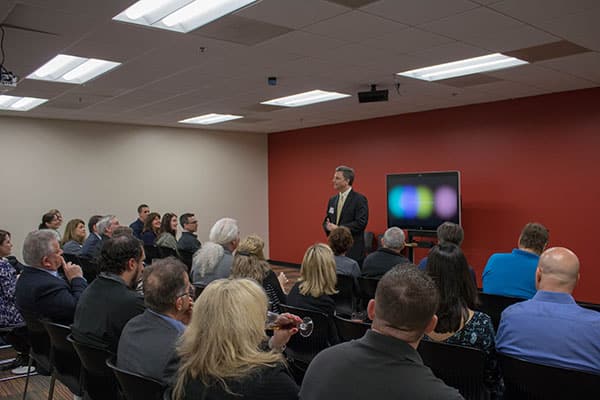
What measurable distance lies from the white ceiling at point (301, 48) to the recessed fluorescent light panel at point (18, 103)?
23cm

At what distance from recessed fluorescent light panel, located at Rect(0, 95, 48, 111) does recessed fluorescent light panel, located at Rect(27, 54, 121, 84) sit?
1.32 metres

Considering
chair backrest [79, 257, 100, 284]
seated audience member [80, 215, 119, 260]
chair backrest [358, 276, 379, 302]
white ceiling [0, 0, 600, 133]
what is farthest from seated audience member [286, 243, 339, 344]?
seated audience member [80, 215, 119, 260]

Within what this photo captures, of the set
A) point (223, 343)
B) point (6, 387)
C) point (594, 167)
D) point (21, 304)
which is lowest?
point (6, 387)

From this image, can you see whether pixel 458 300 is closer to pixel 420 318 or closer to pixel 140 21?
pixel 420 318

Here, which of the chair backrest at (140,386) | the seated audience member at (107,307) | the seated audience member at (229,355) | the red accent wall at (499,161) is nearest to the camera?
Result: the seated audience member at (229,355)

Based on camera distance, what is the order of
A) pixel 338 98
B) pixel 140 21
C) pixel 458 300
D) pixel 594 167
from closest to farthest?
pixel 458 300
pixel 140 21
pixel 594 167
pixel 338 98

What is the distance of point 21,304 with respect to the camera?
304 centimetres

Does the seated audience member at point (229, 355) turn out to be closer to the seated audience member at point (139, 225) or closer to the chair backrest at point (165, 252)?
the chair backrest at point (165, 252)

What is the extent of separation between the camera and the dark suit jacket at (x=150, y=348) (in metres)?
1.87

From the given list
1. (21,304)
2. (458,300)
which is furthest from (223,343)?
(21,304)

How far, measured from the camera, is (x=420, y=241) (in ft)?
26.5

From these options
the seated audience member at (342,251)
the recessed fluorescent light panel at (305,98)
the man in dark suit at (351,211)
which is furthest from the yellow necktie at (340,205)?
the recessed fluorescent light panel at (305,98)

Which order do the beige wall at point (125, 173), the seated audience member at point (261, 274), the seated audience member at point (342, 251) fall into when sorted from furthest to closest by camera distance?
1. the beige wall at point (125, 173)
2. the seated audience member at point (342, 251)
3. the seated audience member at point (261, 274)

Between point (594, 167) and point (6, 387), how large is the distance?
274 inches
